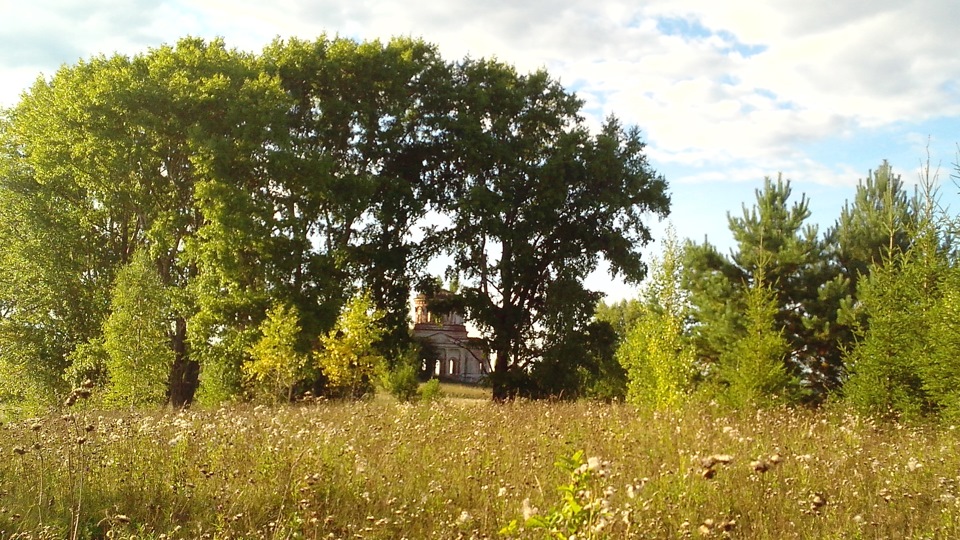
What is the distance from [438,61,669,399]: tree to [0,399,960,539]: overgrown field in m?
16.6

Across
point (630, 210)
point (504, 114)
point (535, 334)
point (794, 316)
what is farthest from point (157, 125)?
point (794, 316)

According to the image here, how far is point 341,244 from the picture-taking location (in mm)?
25734

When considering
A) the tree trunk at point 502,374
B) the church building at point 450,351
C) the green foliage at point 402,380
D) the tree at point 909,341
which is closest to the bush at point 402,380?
the green foliage at point 402,380

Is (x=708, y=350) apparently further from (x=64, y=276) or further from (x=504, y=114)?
(x=64, y=276)

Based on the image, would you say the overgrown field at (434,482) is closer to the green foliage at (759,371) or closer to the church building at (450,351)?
the green foliage at (759,371)

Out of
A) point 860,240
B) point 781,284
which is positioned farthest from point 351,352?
point 860,240

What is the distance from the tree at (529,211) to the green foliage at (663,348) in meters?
9.38

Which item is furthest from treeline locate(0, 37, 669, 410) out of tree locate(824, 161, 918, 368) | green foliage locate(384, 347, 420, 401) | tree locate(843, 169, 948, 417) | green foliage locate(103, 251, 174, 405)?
tree locate(843, 169, 948, 417)

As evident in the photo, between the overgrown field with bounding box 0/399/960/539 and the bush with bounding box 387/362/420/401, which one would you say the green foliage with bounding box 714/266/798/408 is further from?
the bush with bounding box 387/362/420/401

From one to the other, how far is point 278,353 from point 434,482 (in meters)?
14.1

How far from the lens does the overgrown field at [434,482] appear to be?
6.04 metres

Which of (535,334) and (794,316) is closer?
(794,316)

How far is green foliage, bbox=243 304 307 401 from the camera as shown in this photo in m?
20.3

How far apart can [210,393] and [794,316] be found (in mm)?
19287
